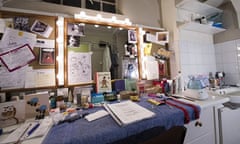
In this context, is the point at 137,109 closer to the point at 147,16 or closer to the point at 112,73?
the point at 112,73

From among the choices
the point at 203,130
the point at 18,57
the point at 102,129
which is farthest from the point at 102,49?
the point at 203,130

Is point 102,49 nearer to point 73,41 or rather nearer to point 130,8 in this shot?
point 73,41

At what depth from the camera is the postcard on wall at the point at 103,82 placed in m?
1.30

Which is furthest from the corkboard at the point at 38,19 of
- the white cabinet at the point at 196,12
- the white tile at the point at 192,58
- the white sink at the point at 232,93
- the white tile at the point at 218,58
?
the white tile at the point at 218,58

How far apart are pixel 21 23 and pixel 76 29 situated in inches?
18.1

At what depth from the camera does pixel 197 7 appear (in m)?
1.72

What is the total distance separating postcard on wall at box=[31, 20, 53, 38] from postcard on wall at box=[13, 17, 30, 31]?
5cm

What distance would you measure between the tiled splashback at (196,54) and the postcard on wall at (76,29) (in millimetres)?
1277

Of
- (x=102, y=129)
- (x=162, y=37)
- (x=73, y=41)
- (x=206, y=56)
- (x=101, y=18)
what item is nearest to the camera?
(x=102, y=129)

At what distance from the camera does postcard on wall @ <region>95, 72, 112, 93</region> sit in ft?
4.27

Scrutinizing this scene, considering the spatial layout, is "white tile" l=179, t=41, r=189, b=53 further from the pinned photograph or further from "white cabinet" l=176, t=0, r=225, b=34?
the pinned photograph

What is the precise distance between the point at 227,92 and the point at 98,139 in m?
1.81

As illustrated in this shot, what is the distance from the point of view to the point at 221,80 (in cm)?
191

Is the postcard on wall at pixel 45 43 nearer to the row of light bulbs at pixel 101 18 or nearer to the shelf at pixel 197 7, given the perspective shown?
the row of light bulbs at pixel 101 18
